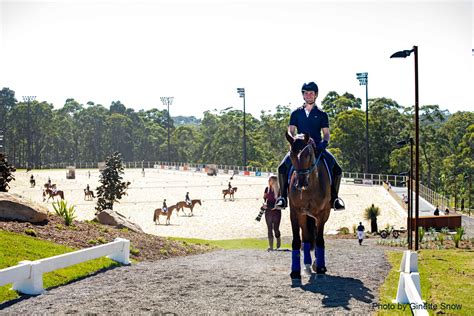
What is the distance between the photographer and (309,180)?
11.2 metres

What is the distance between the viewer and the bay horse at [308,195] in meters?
11.0

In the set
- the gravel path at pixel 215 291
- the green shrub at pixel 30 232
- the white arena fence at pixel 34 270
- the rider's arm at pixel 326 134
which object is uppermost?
the rider's arm at pixel 326 134

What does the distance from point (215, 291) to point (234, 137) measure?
115 m

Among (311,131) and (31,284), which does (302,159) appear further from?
(31,284)

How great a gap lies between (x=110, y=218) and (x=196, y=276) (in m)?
8.88

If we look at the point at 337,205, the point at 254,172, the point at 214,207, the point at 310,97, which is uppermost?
the point at 310,97

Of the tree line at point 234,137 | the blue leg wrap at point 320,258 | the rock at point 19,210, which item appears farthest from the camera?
the tree line at point 234,137

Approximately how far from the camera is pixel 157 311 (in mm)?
9281

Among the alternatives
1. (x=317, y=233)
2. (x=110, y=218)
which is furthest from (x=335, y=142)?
(x=317, y=233)

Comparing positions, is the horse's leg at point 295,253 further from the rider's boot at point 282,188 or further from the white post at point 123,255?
the white post at point 123,255

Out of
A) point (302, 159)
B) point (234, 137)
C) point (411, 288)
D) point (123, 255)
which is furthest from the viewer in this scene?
point (234, 137)

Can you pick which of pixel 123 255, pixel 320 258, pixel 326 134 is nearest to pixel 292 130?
pixel 326 134

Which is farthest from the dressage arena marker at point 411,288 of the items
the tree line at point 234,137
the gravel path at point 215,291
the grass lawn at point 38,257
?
the tree line at point 234,137

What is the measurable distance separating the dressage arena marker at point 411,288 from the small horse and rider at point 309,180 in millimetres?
1619
